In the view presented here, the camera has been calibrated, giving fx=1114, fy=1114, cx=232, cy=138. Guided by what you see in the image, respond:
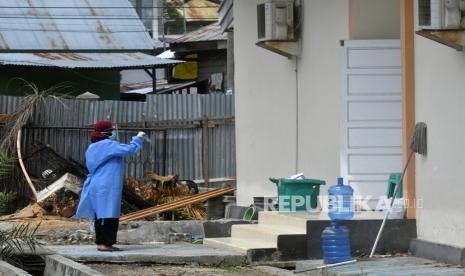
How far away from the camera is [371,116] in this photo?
13.7m

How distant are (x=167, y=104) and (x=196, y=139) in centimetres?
142

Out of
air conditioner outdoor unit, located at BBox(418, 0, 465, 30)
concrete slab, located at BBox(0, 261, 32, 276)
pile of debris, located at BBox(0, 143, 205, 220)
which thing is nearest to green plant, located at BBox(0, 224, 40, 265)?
concrete slab, located at BBox(0, 261, 32, 276)

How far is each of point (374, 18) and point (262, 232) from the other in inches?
122

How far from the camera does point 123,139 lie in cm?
2319

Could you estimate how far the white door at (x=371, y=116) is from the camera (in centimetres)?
1373

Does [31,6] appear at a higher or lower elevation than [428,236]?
higher

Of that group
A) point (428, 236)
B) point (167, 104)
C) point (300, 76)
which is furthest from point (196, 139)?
point (428, 236)

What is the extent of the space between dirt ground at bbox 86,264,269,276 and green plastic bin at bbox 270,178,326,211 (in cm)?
182

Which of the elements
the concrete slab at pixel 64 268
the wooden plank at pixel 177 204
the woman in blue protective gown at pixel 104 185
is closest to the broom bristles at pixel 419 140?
the woman in blue protective gown at pixel 104 185

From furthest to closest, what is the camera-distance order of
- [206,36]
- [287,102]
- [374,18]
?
[206,36]
[287,102]
[374,18]

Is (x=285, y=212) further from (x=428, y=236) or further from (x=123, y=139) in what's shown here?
(x=123, y=139)

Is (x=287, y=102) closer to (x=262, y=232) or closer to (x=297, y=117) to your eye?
(x=297, y=117)

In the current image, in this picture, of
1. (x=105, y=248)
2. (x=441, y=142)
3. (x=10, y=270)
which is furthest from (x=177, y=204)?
(x=441, y=142)

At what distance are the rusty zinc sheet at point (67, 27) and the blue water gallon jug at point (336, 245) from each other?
18173 millimetres
